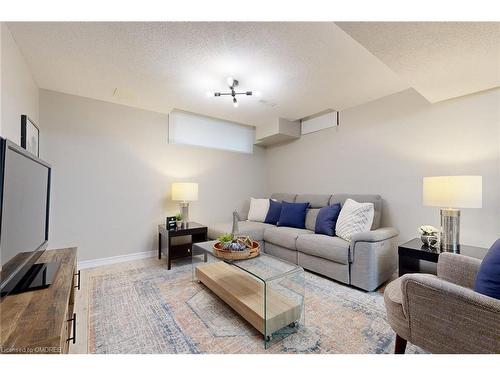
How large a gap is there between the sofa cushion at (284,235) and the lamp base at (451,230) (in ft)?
4.45

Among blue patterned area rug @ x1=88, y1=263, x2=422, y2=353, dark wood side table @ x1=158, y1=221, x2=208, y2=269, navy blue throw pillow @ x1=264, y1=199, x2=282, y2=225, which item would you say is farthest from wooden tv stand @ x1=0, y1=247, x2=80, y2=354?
navy blue throw pillow @ x1=264, y1=199, x2=282, y2=225

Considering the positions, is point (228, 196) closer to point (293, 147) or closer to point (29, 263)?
point (293, 147)

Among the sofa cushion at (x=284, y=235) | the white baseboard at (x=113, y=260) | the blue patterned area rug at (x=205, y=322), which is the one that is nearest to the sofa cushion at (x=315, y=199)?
the sofa cushion at (x=284, y=235)

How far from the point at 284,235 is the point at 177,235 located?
55.4 inches

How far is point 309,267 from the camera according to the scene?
2582 mm

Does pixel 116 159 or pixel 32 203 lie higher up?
pixel 116 159

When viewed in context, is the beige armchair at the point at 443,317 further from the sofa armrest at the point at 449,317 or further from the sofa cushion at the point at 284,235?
the sofa cushion at the point at 284,235

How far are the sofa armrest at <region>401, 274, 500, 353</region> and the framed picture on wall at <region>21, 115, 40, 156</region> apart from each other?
3036mm

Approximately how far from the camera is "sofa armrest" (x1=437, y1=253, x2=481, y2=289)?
129 centimetres

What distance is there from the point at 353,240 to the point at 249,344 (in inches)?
55.8

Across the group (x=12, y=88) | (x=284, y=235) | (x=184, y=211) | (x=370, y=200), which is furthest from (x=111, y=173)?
(x=370, y=200)

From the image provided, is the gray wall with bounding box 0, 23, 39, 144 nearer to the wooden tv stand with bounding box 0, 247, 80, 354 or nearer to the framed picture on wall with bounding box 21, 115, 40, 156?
the framed picture on wall with bounding box 21, 115, 40, 156

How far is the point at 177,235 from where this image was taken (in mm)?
2848

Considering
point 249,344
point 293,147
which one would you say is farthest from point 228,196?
point 249,344
